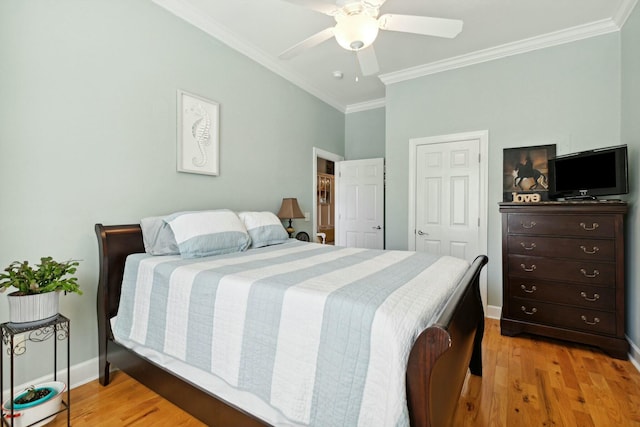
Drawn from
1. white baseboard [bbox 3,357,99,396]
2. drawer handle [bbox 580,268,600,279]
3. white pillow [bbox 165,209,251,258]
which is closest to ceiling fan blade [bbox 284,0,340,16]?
white pillow [bbox 165,209,251,258]

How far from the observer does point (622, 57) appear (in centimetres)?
264

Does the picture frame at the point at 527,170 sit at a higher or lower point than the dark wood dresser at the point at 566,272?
higher

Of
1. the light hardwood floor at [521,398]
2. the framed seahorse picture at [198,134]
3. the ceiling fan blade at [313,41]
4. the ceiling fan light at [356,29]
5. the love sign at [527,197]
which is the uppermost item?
the ceiling fan blade at [313,41]

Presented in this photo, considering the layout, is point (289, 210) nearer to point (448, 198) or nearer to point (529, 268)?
point (448, 198)

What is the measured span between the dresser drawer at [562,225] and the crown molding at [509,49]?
5.82ft

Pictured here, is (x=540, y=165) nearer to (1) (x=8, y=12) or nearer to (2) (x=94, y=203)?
(2) (x=94, y=203)

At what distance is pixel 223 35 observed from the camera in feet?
9.21

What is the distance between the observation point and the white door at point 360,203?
14.2 ft

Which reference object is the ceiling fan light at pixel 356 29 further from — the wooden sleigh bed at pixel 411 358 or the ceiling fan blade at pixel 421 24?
the wooden sleigh bed at pixel 411 358

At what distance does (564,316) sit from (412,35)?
9.43ft

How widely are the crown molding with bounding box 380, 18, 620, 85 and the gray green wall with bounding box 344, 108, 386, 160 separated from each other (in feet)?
2.79

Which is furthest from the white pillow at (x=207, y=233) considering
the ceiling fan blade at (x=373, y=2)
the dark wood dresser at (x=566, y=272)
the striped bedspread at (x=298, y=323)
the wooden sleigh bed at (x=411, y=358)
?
the dark wood dresser at (x=566, y=272)

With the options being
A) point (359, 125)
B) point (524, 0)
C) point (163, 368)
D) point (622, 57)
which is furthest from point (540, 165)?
point (163, 368)

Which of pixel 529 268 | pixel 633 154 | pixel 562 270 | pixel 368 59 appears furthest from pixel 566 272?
pixel 368 59
